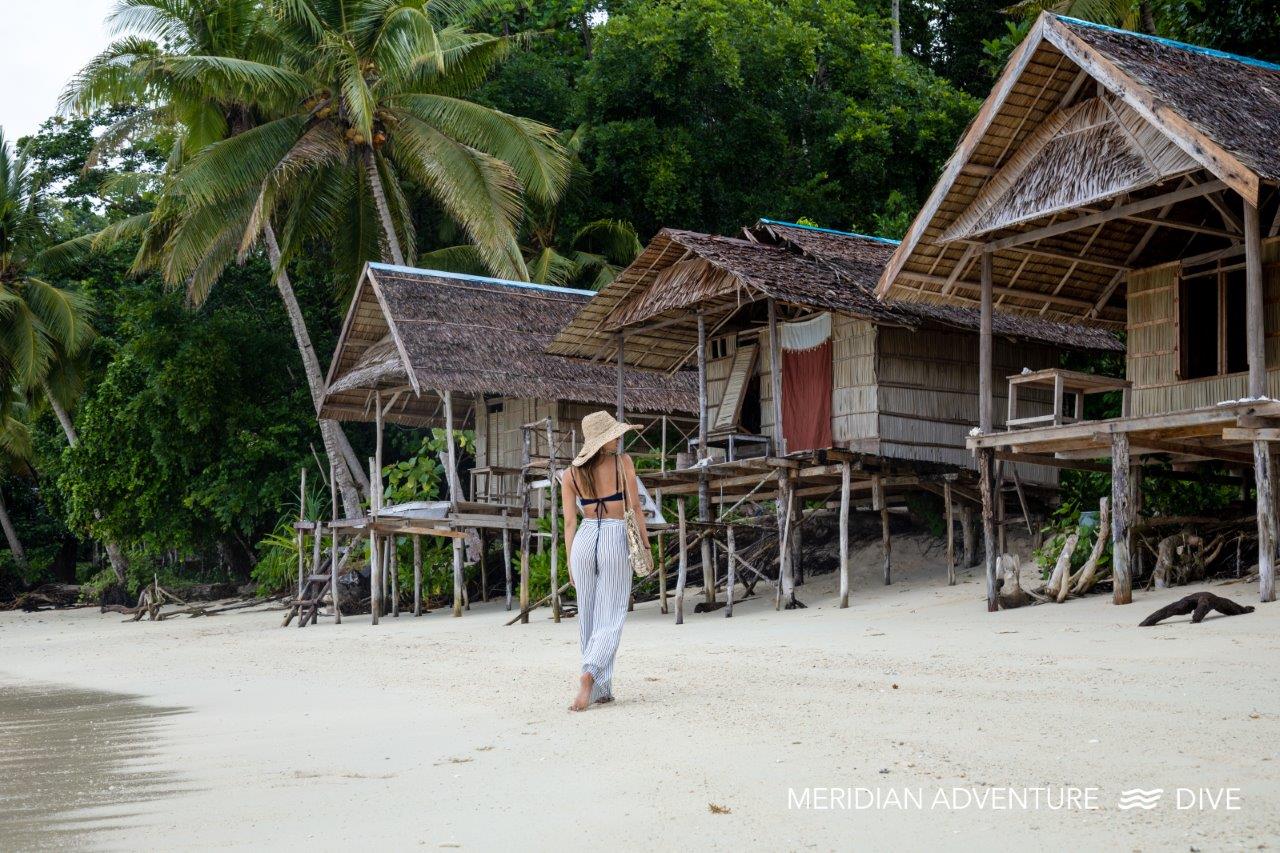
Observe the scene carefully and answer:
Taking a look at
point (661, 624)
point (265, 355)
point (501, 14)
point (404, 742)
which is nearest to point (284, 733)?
point (404, 742)

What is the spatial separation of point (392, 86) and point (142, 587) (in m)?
11.5

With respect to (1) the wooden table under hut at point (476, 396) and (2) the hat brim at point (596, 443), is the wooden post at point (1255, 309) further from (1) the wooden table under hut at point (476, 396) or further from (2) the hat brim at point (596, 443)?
(1) the wooden table under hut at point (476, 396)

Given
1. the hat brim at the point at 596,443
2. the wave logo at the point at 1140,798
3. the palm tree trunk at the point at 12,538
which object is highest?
the hat brim at the point at 596,443

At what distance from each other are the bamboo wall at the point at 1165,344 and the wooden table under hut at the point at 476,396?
20.9ft

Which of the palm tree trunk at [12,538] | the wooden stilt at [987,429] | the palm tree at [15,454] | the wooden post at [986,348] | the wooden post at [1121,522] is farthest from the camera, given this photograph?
the palm tree trunk at [12,538]

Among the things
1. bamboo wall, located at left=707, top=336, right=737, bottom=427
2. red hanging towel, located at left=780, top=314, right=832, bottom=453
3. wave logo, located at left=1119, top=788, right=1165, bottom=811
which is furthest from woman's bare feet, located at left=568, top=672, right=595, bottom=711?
bamboo wall, located at left=707, top=336, right=737, bottom=427

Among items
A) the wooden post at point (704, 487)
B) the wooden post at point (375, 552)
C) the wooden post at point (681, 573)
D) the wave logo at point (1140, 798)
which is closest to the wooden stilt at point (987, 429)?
the wooden post at point (681, 573)

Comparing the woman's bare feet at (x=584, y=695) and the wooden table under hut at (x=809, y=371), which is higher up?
the wooden table under hut at (x=809, y=371)

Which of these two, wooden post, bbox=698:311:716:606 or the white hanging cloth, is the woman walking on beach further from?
the white hanging cloth

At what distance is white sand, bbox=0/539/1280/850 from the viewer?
452cm

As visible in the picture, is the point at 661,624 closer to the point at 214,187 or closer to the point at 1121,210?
the point at 1121,210

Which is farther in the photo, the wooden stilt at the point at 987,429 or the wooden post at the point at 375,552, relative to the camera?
the wooden post at the point at 375,552

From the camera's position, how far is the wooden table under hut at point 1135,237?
1047cm

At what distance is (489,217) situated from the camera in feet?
66.6
